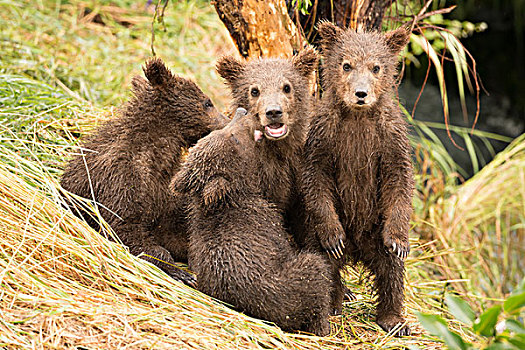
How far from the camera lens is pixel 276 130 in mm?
3457

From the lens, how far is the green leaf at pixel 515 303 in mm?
2109

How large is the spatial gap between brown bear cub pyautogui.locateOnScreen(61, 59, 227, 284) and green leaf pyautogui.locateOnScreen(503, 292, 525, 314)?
202 centimetres

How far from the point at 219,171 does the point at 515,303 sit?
1.71m

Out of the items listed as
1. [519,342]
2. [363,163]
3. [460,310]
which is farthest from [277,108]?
[519,342]

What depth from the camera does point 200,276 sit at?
11.1 feet

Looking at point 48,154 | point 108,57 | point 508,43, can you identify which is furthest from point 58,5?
point 508,43

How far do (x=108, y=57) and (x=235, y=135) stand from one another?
4.30m

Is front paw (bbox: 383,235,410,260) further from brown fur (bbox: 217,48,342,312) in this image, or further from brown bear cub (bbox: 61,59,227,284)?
brown bear cub (bbox: 61,59,227,284)

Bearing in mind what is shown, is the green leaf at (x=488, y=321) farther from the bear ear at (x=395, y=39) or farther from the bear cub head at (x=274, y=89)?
the bear ear at (x=395, y=39)

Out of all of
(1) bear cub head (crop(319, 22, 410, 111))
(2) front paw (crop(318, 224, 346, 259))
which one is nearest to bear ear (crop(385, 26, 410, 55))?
(1) bear cub head (crop(319, 22, 410, 111))

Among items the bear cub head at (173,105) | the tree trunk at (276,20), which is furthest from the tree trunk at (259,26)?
the bear cub head at (173,105)

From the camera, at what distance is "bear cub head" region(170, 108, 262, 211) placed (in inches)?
130

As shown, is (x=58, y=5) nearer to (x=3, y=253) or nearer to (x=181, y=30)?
(x=181, y=30)

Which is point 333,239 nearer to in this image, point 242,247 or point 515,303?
point 242,247
